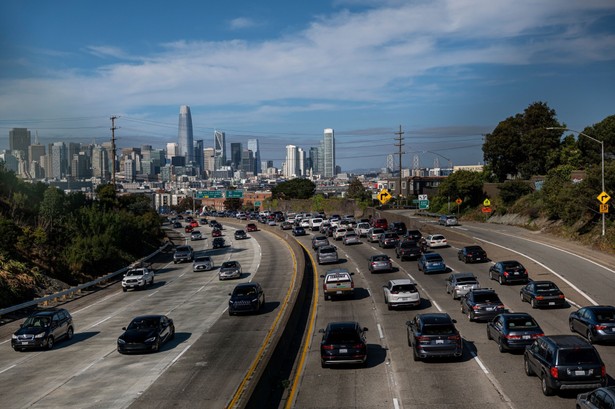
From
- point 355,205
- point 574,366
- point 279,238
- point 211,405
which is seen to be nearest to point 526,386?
point 574,366

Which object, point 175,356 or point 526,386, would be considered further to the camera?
point 175,356

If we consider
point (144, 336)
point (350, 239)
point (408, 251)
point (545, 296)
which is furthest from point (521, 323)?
point (350, 239)

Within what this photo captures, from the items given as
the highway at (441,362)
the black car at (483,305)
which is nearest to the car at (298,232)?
the highway at (441,362)

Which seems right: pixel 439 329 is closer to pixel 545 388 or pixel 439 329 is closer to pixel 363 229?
pixel 545 388

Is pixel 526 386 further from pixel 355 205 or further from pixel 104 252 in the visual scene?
pixel 355 205

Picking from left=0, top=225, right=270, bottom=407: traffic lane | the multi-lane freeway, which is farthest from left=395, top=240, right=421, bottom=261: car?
left=0, top=225, right=270, bottom=407: traffic lane

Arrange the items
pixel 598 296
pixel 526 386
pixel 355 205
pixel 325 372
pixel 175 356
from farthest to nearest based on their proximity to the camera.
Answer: pixel 355 205
pixel 598 296
pixel 175 356
pixel 325 372
pixel 526 386
